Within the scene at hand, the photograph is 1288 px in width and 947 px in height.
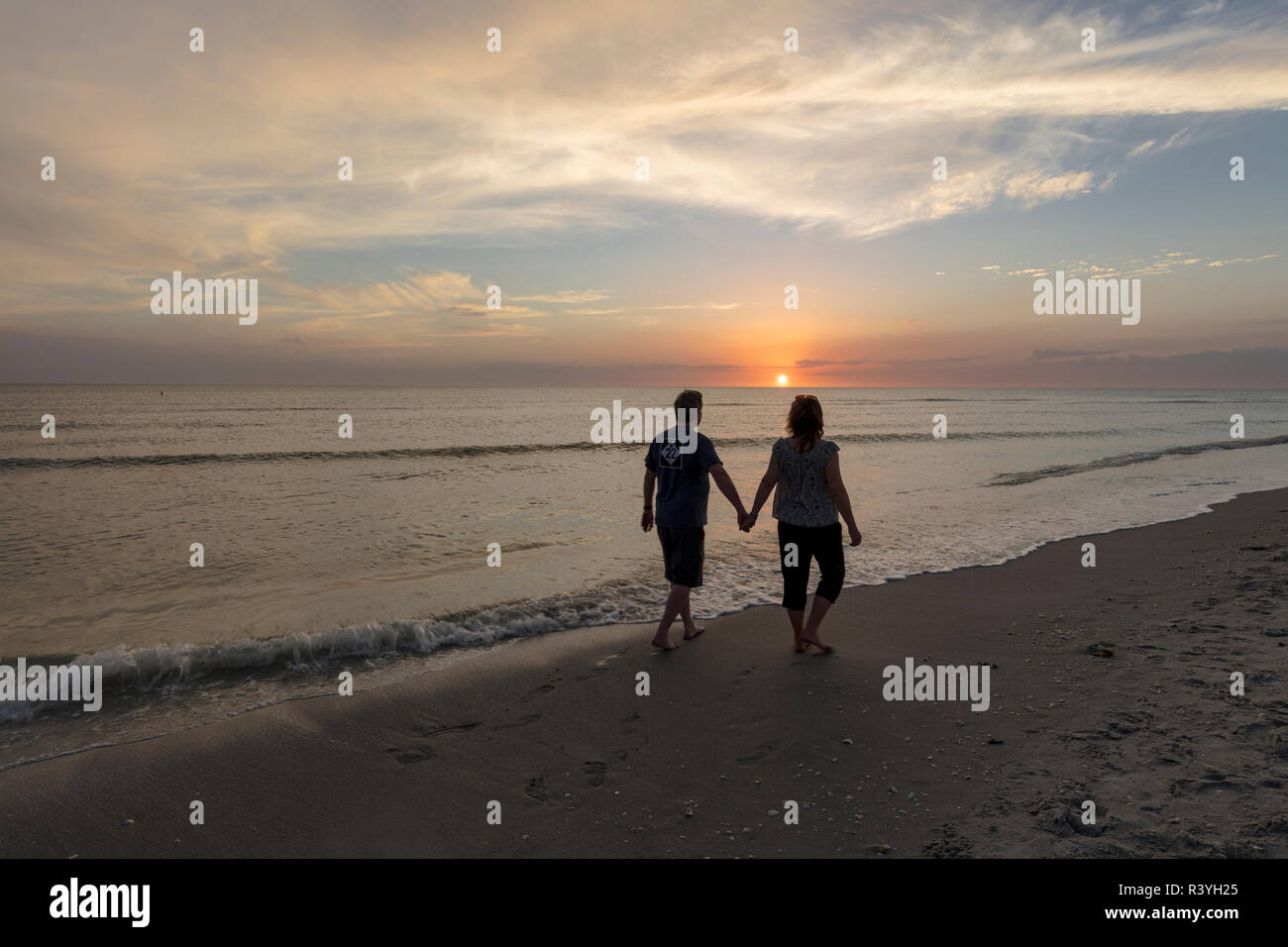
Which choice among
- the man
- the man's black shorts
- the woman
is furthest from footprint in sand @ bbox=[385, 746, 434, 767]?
the woman

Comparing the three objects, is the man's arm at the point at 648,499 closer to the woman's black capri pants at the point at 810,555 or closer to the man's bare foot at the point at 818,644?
the woman's black capri pants at the point at 810,555

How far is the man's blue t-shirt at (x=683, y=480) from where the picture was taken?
6.18m

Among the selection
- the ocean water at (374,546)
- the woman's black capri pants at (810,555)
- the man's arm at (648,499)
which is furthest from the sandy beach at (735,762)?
the man's arm at (648,499)

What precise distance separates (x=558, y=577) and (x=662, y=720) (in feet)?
14.8

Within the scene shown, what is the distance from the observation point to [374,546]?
11.0 meters

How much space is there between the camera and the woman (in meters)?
5.73

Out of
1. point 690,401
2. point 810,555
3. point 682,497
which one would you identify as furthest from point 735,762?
point 690,401

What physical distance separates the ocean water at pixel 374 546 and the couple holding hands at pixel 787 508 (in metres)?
1.49

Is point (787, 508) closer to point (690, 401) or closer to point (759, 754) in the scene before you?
point (690, 401)

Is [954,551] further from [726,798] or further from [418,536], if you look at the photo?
[418,536]

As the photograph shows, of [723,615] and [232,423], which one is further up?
[232,423]
